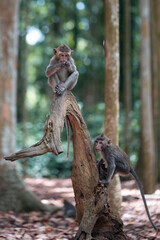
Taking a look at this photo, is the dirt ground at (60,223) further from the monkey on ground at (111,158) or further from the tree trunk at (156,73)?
the tree trunk at (156,73)

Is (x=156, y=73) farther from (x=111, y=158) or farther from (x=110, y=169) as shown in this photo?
(x=110, y=169)

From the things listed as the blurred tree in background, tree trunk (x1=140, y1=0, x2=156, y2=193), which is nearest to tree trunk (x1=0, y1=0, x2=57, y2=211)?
tree trunk (x1=140, y1=0, x2=156, y2=193)

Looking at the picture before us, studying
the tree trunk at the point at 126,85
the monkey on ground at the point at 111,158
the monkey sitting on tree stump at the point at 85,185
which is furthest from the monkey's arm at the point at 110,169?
the tree trunk at the point at 126,85

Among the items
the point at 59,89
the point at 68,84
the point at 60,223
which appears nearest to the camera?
the point at 59,89

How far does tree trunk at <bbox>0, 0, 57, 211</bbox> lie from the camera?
756 cm

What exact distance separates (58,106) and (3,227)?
3007 millimetres

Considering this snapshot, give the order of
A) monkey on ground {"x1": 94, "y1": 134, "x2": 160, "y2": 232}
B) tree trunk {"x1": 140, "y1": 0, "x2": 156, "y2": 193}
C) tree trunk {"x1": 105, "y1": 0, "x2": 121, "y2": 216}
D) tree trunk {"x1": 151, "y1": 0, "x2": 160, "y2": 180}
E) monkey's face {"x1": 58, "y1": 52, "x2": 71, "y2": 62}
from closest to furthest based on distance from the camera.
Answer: monkey on ground {"x1": 94, "y1": 134, "x2": 160, "y2": 232} → monkey's face {"x1": 58, "y1": 52, "x2": 71, "y2": 62} → tree trunk {"x1": 105, "y1": 0, "x2": 121, "y2": 216} → tree trunk {"x1": 140, "y1": 0, "x2": 156, "y2": 193} → tree trunk {"x1": 151, "y1": 0, "x2": 160, "y2": 180}

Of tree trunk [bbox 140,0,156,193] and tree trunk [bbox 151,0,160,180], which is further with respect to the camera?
tree trunk [bbox 151,0,160,180]

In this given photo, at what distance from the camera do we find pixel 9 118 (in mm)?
7949

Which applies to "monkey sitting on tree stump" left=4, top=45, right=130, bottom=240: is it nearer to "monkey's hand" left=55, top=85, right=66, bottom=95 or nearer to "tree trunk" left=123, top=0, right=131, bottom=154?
"monkey's hand" left=55, top=85, right=66, bottom=95

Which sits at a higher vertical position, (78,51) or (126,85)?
(78,51)

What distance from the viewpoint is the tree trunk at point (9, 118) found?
7562 mm

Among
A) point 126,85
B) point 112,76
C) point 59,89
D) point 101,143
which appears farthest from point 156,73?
point 59,89

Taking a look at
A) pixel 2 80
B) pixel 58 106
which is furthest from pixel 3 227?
pixel 2 80
